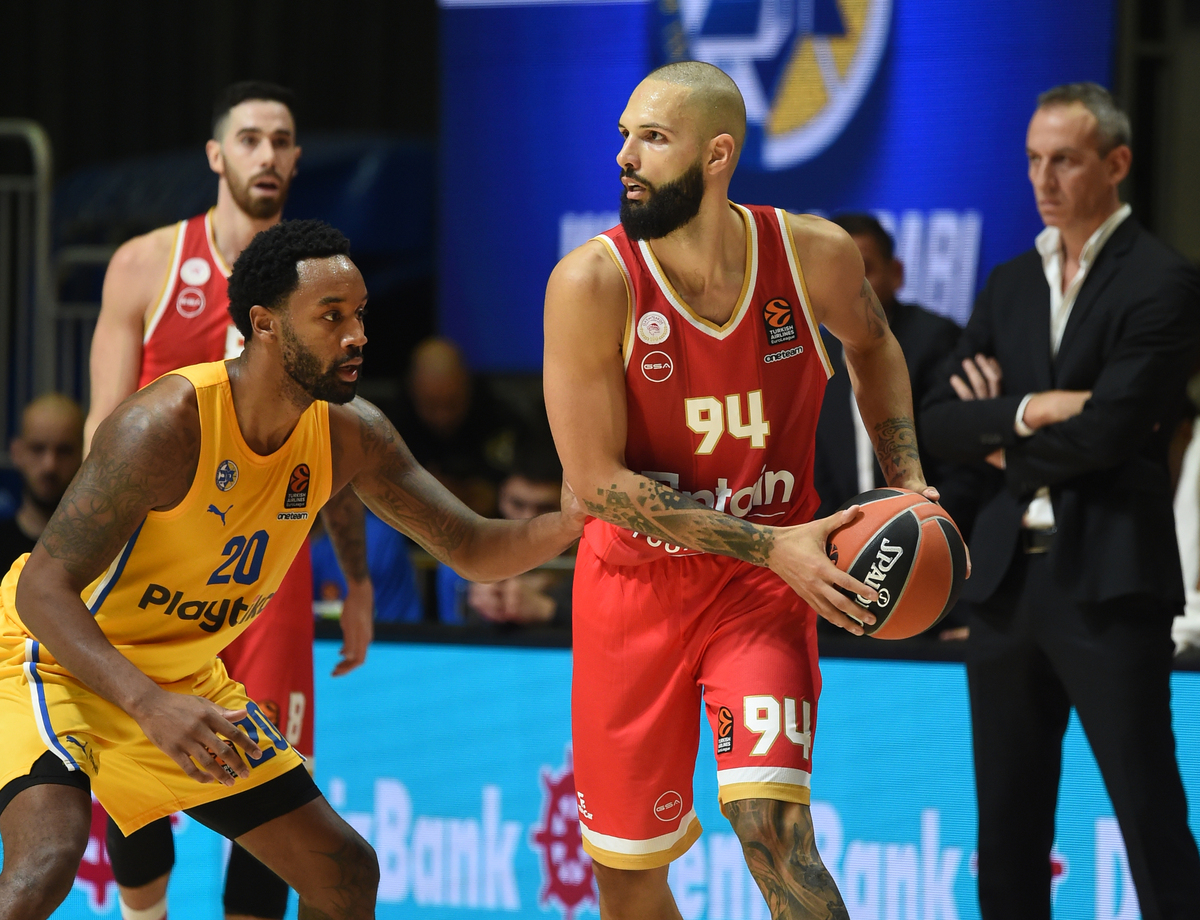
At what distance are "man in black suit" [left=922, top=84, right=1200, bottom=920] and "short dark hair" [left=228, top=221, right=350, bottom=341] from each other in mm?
1975

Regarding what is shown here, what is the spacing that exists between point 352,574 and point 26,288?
5475 millimetres

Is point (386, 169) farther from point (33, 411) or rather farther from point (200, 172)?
point (33, 411)

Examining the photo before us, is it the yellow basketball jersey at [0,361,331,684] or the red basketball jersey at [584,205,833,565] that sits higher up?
the red basketball jersey at [584,205,833,565]

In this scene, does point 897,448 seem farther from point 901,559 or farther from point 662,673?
point 662,673

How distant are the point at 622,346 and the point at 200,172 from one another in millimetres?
7081

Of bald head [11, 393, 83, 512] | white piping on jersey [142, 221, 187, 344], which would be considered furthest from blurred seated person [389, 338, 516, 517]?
white piping on jersey [142, 221, 187, 344]

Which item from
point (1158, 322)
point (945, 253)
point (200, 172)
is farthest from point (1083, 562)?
point (200, 172)

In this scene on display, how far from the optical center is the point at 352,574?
4590 millimetres

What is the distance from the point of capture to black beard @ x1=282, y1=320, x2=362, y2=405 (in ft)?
11.7

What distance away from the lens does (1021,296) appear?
4.55m

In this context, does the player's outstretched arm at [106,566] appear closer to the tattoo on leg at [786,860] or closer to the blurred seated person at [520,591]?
the tattoo on leg at [786,860]

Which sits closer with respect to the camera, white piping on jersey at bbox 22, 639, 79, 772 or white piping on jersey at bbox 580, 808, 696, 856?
white piping on jersey at bbox 22, 639, 79, 772

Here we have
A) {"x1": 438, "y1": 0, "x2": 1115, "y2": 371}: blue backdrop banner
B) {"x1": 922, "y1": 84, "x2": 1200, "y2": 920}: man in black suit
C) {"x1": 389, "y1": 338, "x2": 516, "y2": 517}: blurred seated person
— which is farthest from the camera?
{"x1": 389, "y1": 338, "x2": 516, "y2": 517}: blurred seated person

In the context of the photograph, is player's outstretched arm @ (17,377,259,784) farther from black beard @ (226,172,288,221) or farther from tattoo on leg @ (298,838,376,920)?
black beard @ (226,172,288,221)
